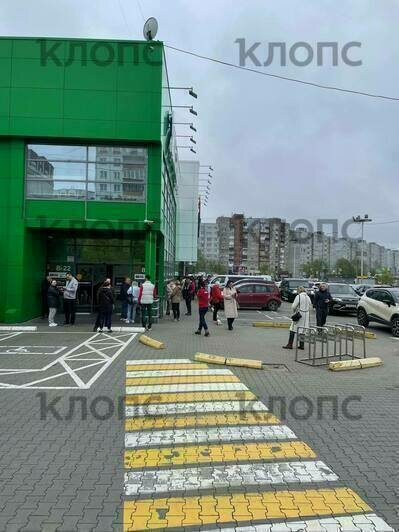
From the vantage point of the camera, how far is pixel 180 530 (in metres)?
3.94

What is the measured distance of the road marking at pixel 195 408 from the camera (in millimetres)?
7270

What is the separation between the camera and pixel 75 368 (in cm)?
1054

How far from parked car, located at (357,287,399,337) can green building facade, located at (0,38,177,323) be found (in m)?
8.49

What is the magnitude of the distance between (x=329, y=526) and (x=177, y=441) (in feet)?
7.76

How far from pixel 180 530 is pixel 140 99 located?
16816 mm

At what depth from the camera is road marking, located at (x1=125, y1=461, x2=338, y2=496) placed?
15.5 ft

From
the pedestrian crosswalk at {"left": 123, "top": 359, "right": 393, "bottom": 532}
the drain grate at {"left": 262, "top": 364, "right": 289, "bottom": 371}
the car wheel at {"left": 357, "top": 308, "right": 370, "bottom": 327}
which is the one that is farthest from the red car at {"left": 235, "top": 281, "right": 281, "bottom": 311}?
the pedestrian crosswalk at {"left": 123, "top": 359, "right": 393, "bottom": 532}

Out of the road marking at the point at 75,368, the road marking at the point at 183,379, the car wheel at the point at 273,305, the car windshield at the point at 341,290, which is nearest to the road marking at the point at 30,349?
the road marking at the point at 75,368

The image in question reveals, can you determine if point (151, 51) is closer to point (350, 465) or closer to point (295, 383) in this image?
point (295, 383)

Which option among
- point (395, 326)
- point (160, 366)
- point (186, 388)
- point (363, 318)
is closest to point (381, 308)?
point (395, 326)

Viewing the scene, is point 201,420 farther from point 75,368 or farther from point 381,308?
point 381,308

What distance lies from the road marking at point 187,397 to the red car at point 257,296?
801 inches

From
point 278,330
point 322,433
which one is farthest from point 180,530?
point 278,330

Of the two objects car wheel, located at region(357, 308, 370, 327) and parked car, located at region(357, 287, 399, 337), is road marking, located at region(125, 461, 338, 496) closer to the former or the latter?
parked car, located at region(357, 287, 399, 337)
